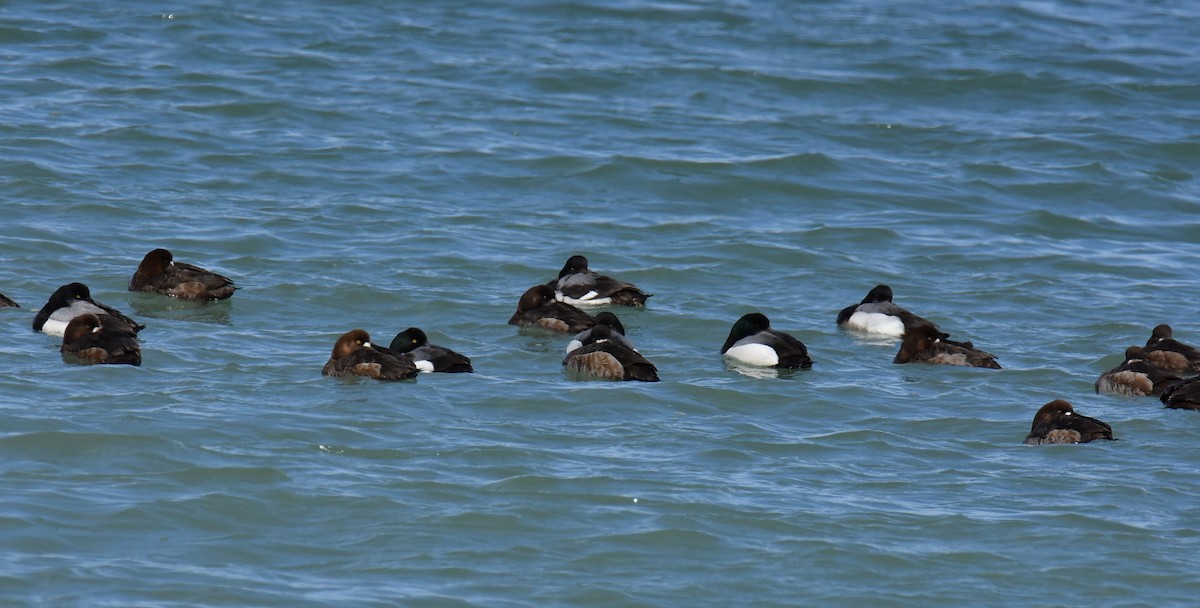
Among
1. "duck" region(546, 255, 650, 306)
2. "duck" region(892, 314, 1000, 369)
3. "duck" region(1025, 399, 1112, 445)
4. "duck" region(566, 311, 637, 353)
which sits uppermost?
"duck" region(546, 255, 650, 306)

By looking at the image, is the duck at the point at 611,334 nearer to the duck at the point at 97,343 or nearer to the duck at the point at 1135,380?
the duck at the point at 97,343

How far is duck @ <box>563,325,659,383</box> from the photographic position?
12.3 meters

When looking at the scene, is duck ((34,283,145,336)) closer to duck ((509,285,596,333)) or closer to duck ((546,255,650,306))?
duck ((509,285,596,333))

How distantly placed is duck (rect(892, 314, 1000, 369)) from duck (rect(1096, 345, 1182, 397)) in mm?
960

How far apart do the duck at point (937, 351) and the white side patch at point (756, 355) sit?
4.47 ft

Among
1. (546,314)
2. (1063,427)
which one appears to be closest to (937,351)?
(1063,427)

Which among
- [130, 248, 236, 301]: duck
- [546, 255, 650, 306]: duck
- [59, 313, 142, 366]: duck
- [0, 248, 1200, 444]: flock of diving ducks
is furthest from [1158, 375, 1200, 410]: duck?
[130, 248, 236, 301]: duck

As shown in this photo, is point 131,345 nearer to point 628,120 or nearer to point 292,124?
point 292,124

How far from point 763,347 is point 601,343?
1.33 meters

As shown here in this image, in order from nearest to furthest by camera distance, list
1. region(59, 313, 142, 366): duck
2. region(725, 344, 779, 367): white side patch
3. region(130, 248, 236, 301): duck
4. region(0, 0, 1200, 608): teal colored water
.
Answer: region(0, 0, 1200, 608): teal colored water, region(59, 313, 142, 366): duck, region(725, 344, 779, 367): white side patch, region(130, 248, 236, 301): duck

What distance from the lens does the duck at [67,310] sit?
1255 centimetres

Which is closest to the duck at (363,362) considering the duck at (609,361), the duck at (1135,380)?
the duck at (609,361)

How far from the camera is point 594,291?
1510 cm

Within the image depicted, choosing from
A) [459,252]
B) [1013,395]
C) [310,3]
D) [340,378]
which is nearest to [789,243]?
[459,252]
